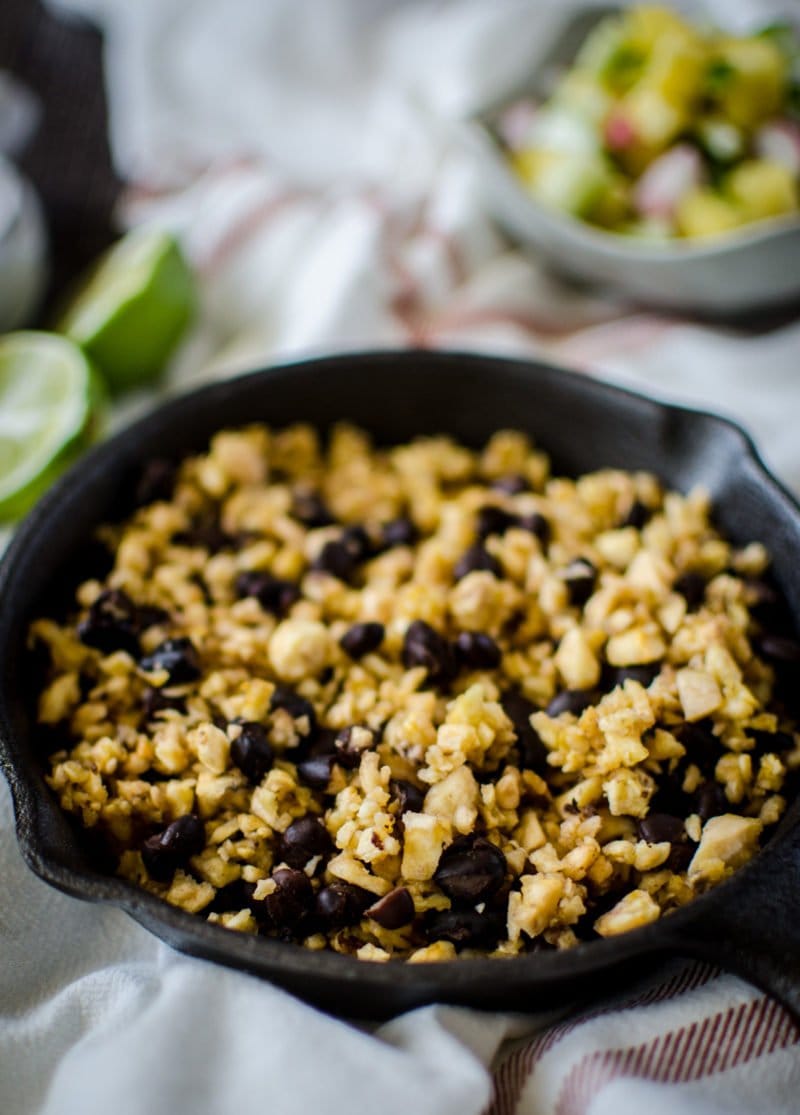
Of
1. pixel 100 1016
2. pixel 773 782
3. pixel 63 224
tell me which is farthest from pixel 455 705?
pixel 63 224

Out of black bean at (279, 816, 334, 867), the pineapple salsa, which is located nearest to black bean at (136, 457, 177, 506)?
black bean at (279, 816, 334, 867)

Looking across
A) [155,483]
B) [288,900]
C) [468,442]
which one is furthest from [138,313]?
[288,900]

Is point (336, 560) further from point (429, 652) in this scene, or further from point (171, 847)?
point (171, 847)

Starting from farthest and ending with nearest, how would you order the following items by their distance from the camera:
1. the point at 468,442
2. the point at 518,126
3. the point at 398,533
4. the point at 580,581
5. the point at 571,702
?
the point at 518,126, the point at 468,442, the point at 398,533, the point at 580,581, the point at 571,702

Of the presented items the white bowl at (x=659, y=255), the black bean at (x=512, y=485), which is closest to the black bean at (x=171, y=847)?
the black bean at (x=512, y=485)

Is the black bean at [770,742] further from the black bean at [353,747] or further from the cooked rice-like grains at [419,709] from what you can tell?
the black bean at [353,747]

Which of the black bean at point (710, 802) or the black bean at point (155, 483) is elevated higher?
the black bean at point (155, 483)
